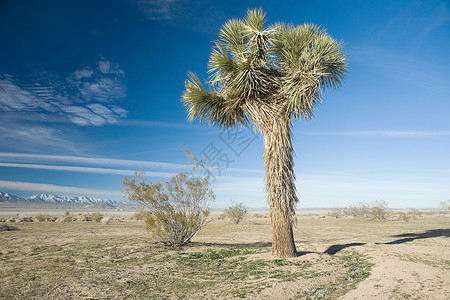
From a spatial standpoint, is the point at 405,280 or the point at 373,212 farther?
the point at 373,212

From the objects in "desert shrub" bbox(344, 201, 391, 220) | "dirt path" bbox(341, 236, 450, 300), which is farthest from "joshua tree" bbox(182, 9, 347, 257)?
"desert shrub" bbox(344, 201, 391, 220)

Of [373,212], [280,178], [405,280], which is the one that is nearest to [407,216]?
[373,212]

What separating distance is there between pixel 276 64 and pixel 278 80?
2.36ft

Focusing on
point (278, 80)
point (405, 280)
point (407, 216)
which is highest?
point (278, 80)

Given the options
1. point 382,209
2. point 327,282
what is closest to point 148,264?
point 327,282

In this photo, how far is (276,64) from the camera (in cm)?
997

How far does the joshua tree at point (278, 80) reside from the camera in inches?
360

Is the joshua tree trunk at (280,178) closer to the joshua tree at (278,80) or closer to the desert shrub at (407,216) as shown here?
the joshua tree at (278,80)

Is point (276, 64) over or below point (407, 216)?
over

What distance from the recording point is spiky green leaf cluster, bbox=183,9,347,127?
29.9 ft

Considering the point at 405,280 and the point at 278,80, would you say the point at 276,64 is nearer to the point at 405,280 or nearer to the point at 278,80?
the point at 278,80

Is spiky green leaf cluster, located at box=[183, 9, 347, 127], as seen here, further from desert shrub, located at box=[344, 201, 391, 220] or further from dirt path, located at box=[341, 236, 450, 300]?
desert shrub, located at box=[344, 201, 391, 220]

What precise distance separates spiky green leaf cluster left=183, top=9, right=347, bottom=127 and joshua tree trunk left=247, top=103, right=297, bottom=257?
0.65 meters

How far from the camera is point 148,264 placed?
880cm
